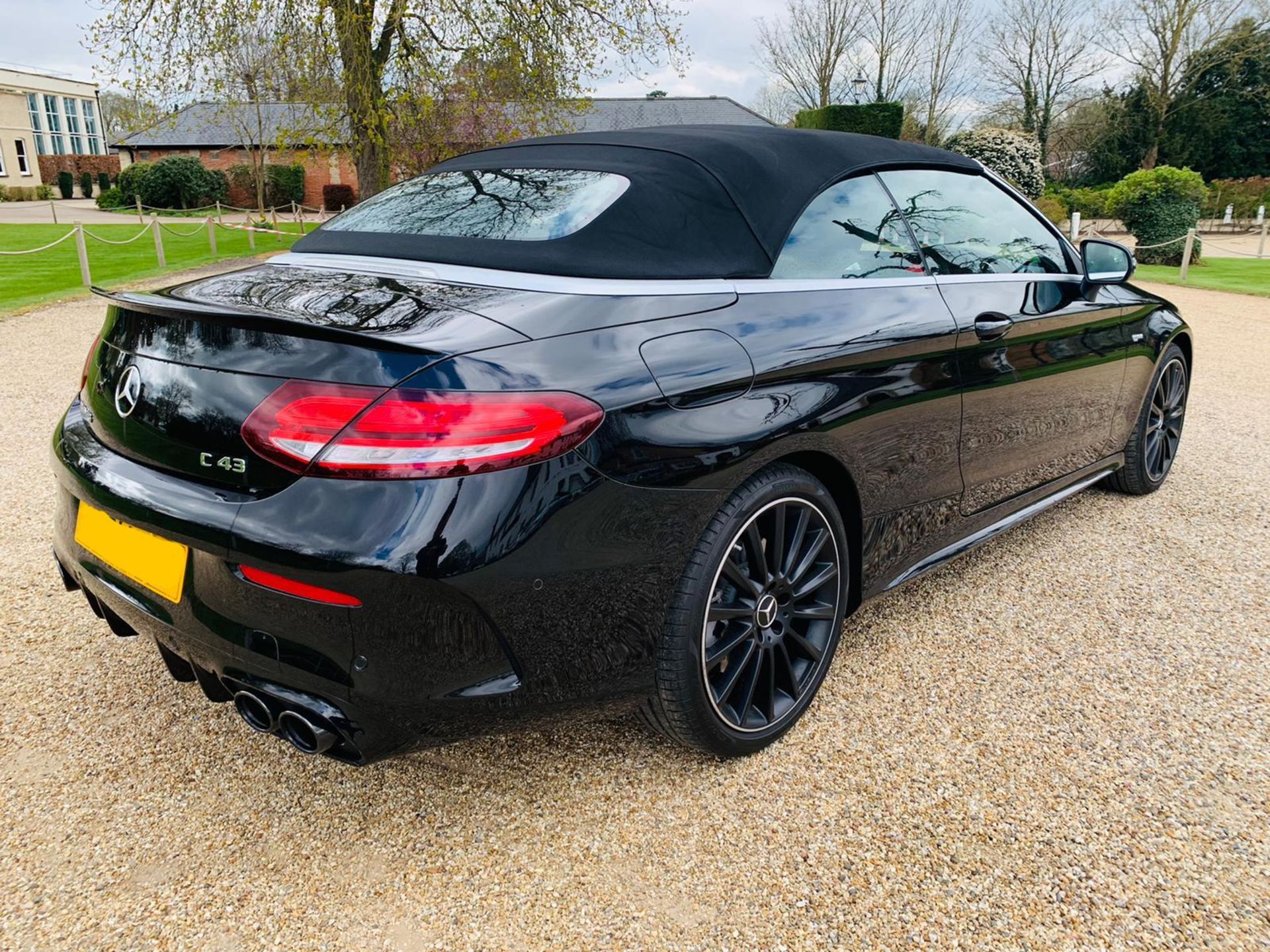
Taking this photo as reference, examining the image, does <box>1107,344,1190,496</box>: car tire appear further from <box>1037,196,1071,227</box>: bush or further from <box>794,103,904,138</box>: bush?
<box>794,103,904,138</box>: bush

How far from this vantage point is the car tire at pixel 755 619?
2064 millimetres

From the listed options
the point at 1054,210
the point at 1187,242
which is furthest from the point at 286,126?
the point at 1187,242

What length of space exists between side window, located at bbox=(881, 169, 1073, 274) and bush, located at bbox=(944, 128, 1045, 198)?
824 inches

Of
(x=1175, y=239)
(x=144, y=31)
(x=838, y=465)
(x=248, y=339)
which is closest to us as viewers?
(x=248, y=339)

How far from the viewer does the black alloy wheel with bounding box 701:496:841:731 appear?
2.18m

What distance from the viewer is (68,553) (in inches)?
88.1

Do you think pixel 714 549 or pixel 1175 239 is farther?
pixel 1175 239

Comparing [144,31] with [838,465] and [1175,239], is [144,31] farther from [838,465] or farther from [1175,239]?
[1175,239]

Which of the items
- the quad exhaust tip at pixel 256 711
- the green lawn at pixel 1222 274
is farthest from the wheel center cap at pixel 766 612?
the green lawn at pixel 1222 274

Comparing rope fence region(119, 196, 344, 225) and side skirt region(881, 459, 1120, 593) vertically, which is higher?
rope fence region(119, 196, 344, 225)

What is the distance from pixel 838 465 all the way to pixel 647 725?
0.84m

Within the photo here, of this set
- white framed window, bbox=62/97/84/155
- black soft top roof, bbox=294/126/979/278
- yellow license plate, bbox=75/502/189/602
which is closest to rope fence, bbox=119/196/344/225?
black soft top roof, bbox=294/126/979/278

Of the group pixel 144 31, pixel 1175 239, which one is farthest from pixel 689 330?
pixel 1175 239

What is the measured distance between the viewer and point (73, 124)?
63719mm
